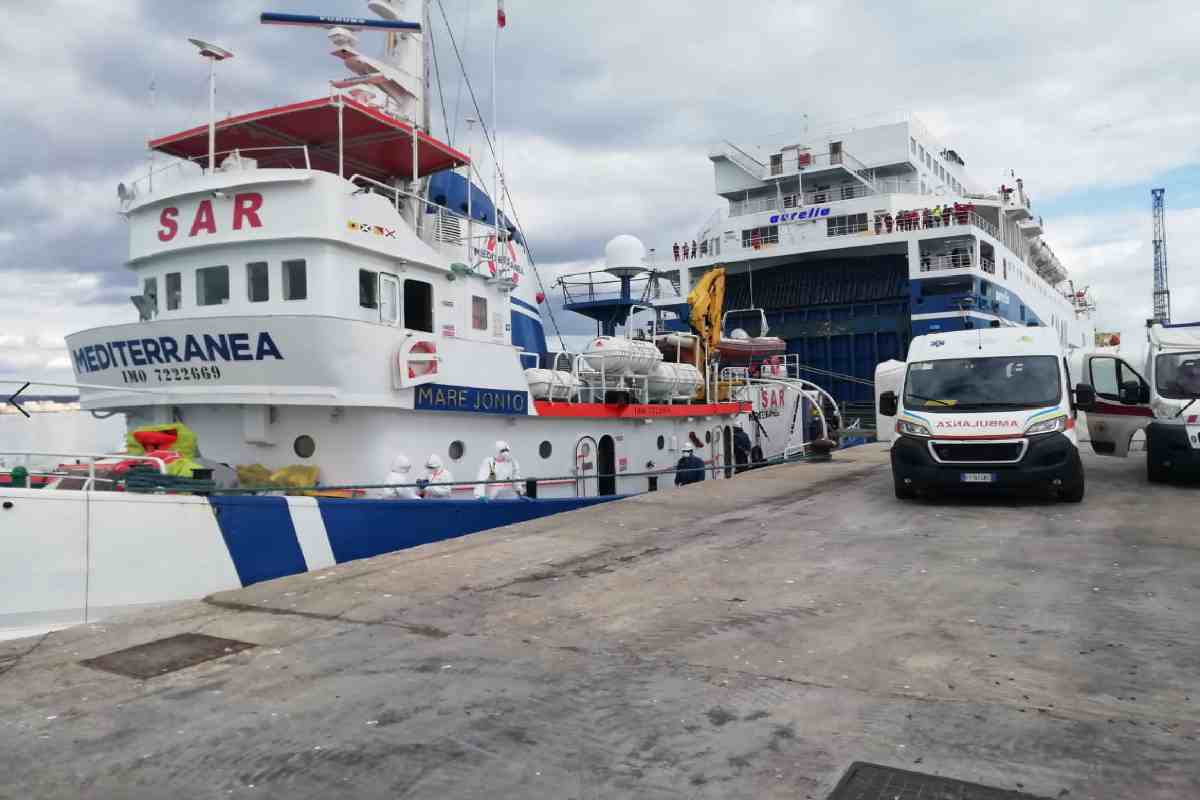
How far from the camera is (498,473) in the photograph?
11.1 metres

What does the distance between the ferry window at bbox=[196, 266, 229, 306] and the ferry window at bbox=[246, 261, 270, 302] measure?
1.30ft

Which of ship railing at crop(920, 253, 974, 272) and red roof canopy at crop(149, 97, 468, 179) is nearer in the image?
red roof canopy at crop(149, 97, 468, 179)

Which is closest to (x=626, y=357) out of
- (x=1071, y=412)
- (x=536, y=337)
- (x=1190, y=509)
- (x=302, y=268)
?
(x=536, y=337)

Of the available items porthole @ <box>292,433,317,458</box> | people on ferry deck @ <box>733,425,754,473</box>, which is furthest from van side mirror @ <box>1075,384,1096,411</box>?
porthole @ <box>292,433,317,458</box>

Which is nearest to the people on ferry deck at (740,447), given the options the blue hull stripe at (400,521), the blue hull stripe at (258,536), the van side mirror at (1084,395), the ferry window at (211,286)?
the van side mirror at (1084,395)

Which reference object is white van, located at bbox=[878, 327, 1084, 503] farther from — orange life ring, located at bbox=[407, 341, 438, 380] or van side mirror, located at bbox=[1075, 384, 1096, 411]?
orange life ring, located at bbox=[407, 341, 438, 380]

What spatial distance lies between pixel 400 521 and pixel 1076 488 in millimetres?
7867

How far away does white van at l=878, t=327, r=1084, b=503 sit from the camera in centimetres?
989

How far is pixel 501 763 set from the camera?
11.4 feet

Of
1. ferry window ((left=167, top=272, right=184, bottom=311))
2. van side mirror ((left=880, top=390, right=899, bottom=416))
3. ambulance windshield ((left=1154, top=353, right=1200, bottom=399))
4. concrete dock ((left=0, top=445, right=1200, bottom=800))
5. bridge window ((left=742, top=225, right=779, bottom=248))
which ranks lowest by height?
concrete dock ((left=0, top=445, right=1200, bottom=800))

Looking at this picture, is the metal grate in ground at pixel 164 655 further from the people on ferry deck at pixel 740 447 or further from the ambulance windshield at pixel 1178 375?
the people on ferry deck at pixel 740 447

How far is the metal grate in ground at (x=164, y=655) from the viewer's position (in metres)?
4.96

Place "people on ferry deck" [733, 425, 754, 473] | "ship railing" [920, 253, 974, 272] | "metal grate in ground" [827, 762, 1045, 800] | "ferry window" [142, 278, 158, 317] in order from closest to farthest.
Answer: "metal grate in ground" [827, 762, 1045, 800] < "ferry window" [142, 278, 158, 317] < "people on ferry deck" [733, 425, 754, 473] < "ship railing" [920, 253, 974, 272]

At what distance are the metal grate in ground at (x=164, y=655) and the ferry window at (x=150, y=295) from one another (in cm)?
686
